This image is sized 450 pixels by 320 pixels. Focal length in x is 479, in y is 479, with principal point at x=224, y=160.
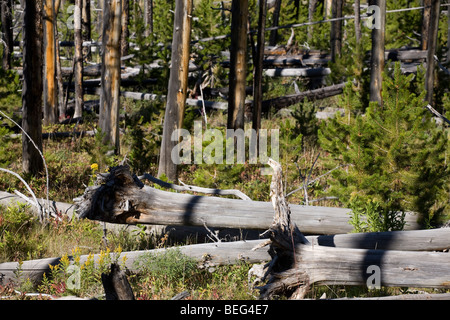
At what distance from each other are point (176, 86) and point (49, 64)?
495 centimetres

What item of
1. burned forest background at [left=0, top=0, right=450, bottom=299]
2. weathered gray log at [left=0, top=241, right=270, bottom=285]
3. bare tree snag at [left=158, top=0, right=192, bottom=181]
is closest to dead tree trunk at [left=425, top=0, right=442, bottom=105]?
burned forest background at [left=0, top=0, right=450, bottom=299]

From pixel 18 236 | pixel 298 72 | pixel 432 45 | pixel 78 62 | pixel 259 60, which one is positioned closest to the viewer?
pixel 18 236

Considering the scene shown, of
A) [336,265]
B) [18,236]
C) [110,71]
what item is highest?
[110,71]

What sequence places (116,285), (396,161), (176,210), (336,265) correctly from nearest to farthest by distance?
(116,285)
(336,265)
(176,210)
(396,161)

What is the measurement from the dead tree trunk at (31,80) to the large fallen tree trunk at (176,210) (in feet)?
12.2

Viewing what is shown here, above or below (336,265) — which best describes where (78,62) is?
above

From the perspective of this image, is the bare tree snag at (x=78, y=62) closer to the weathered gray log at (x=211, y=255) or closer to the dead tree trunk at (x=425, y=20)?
the weathered gray log at (x=211, y=255)

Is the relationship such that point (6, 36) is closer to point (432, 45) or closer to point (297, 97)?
point (297, 97)

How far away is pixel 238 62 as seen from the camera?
1002 cm

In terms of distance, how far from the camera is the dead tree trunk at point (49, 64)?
12.3 meters

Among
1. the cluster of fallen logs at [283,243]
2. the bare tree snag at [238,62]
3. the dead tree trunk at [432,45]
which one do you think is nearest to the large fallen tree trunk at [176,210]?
the cluster of fallen logs at [283,243]

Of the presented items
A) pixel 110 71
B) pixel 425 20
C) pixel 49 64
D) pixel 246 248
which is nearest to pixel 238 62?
pixel 110 71
